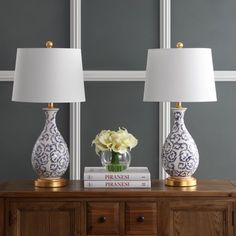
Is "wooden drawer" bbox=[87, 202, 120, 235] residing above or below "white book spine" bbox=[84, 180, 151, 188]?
below

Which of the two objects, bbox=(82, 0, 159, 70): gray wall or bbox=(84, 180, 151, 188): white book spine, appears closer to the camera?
bbox=(84, 180, 151, 188): white book spine

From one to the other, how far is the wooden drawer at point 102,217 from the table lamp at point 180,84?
0.26 m

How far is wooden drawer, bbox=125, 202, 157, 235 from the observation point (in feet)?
7.48

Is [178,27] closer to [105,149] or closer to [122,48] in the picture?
[122,48]

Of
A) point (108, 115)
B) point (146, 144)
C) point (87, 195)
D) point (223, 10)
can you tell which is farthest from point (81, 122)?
point (223, 10)

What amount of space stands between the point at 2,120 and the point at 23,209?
1.67 feet

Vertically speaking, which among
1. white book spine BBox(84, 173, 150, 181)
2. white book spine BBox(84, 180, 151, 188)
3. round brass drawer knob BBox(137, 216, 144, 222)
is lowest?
round brass drawer knob BBox(137, 216, 144, 222)

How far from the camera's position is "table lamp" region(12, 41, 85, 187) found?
2.28 m

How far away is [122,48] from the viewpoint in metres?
2.65

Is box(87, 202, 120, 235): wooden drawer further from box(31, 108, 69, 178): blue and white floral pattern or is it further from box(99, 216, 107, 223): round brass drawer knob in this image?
box(31, 108, 69, 178): blue and white floral pattern

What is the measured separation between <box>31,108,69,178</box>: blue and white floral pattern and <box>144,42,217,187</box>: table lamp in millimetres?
377

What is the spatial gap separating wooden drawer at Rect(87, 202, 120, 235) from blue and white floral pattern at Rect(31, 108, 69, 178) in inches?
7.4

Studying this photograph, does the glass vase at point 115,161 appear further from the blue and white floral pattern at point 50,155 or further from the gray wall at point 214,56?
the gray wall at point 214,56

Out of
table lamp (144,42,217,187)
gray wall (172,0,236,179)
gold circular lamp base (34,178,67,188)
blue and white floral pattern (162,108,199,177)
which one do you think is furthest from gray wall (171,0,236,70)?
gold circular lamp base (34,178,67,188)
